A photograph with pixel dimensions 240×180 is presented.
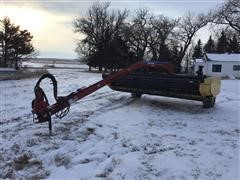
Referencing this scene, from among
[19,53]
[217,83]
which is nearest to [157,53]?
[19,53]

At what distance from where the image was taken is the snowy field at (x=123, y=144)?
638 cm

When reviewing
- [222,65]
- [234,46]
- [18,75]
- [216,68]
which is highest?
[234,46]

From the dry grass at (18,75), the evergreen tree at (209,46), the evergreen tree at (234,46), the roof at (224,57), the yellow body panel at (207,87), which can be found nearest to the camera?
the yellow body panel at (207,87)

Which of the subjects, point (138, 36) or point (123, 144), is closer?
point (123, 144)

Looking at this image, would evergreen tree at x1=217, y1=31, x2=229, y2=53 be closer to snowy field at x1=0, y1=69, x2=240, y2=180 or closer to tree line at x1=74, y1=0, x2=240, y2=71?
tree line at x1=74, y1=0, x2=240, y2=71

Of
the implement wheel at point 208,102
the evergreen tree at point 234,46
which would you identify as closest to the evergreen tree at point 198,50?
the evergreen tree at point 234,46

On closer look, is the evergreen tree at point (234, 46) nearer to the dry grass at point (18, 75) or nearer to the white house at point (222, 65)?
the white house at point (222, 65)

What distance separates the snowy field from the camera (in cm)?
638

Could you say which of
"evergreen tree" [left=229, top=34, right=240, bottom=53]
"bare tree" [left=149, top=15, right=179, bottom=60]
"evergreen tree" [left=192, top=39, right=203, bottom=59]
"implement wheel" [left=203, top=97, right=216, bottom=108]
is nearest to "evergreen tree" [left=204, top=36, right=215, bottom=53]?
"evergreen tree" [left=192, top=39, right=203, bottom=59]

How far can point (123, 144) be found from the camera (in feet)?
25.4

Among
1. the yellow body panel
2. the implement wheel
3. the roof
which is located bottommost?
the implement wheel

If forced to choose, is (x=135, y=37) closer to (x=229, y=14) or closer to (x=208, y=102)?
(x=229, y=14)

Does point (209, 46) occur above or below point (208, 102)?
above

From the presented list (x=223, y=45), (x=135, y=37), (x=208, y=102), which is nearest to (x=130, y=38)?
(x=135, y=37)
